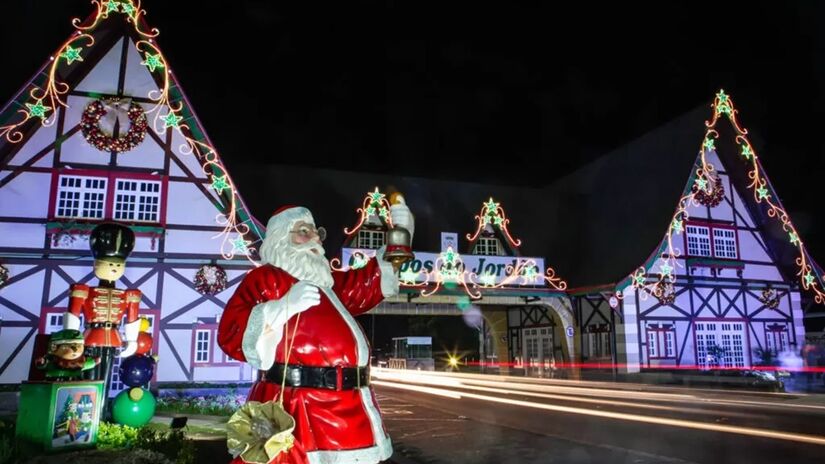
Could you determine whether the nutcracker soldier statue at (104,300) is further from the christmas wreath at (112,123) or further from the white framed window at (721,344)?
the white framed window at (721,344)

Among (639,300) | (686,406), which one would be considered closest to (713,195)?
(639,300)

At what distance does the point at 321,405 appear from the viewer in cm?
347

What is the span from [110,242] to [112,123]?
6.79 meters

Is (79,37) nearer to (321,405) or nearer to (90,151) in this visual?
(90,151)

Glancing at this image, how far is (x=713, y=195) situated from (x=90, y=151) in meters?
19.9

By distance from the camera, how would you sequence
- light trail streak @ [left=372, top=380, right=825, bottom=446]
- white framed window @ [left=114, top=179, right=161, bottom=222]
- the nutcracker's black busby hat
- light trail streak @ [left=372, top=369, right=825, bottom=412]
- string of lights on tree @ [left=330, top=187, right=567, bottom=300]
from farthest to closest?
1. string of lights on tree @ [left=330, top=187, right=567, bottom=300]
2. light trail streak @ [left=372, top=369, right=825, bottom=412]
3. white framed window @ [left=114, top=179, right=161, bottom=222]
4. light trail streak @ [left=372, top=380, right=825, bottom=446]
5. the nutcracker's black busby hat

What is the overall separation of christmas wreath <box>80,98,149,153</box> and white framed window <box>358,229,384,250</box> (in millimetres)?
7917

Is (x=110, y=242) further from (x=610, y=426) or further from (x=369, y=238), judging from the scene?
(x=369, y=238)

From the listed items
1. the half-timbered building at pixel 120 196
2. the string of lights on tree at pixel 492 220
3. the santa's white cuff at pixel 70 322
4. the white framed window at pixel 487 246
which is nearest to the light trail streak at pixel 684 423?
the white framed window at pixel 487 246

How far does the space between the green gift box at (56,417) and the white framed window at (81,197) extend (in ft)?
24.4

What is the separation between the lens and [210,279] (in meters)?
13.4

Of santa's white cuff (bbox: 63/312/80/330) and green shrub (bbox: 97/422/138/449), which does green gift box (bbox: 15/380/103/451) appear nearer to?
green shrub (bbox: 97/422/138/449)

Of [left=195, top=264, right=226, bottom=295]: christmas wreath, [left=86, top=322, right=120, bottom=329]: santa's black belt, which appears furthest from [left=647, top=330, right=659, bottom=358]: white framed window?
[left=86, top=322, right=120, bottom=329]: santa's black belt

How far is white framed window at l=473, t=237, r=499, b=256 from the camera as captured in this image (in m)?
20.9
